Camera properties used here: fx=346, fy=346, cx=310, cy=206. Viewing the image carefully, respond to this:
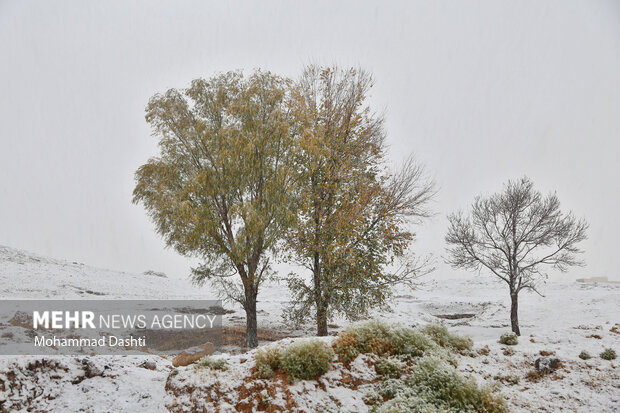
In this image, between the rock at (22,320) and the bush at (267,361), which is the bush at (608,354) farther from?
the rock at (22,320)

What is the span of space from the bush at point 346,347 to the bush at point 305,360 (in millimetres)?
398

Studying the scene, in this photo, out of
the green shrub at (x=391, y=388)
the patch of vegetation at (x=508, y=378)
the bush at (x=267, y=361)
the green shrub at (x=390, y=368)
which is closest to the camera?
the green shrub at (x=391, y=388)

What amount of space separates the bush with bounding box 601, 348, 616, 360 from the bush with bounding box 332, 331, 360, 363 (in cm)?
612

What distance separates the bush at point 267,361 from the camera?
21.5ft

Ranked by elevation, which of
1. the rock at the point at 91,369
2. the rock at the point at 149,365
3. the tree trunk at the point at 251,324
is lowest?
the tree trunk at the point at 251,324

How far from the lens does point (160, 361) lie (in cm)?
769

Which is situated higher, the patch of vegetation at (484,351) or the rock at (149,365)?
the rock at (149,365)

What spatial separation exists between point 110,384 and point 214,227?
7.14m

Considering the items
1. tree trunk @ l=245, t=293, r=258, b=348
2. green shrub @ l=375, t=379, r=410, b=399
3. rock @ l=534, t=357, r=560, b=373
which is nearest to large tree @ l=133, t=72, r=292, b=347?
tree trunk @ l=245, t=293, r=258, b=348

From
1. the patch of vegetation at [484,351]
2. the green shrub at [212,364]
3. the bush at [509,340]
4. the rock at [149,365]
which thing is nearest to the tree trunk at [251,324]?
the rock at [149,365]

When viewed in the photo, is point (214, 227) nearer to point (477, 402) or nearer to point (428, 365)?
point (428, 365)

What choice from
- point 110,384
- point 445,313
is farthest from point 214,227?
point 445,313

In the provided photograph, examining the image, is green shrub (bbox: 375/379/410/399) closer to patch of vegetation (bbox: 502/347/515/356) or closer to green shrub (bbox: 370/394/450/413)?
green shrub (bbox: 370/394/450/413)

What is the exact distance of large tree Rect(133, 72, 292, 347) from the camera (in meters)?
12.8
